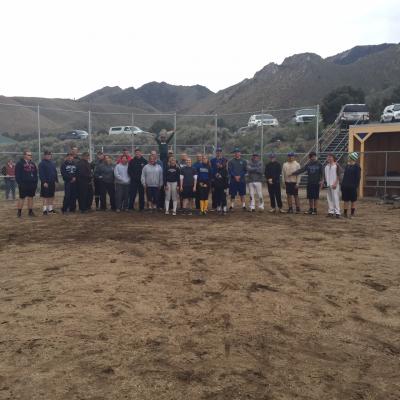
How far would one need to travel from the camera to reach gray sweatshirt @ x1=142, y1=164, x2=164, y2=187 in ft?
40.5

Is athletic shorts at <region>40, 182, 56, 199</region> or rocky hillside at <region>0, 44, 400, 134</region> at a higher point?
rocky hillside at <region>0, 44, 400, 134</region>

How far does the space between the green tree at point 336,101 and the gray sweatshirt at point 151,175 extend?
79.4 feet

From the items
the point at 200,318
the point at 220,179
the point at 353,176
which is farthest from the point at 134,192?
the point at 200,318

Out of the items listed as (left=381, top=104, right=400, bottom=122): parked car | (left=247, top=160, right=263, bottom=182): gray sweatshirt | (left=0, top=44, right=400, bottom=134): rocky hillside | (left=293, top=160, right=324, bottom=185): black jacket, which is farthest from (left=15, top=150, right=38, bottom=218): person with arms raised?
(left=0, top=44, right=400, bottom=134): rocky hillside

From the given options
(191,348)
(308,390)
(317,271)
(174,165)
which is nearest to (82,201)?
(174,165)

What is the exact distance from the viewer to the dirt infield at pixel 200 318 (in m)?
3.36

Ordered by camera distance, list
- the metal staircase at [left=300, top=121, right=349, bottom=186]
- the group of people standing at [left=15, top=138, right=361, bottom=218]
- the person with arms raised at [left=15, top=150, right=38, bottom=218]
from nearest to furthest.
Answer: the person with arms raised at [left=15, top=150, right=38, bottom=218], the group of people standing at [left=15, top=138, right=361, bottom=218], the metal staircase at [left=300, top=121, right=349, bottom=186]

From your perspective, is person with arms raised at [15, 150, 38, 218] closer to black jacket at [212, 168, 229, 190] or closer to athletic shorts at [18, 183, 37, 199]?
athletic shorts at [18, 183, 37, 199]

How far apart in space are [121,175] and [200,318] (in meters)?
8.61

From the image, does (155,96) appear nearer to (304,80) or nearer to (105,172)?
(304,80)

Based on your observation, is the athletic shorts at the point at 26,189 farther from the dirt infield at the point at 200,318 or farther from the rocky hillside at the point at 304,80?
the rocky hillside at the point at 304,80

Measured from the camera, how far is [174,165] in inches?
470

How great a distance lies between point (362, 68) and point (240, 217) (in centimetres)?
6696

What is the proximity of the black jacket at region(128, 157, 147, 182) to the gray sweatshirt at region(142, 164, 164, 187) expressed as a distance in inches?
16.7
